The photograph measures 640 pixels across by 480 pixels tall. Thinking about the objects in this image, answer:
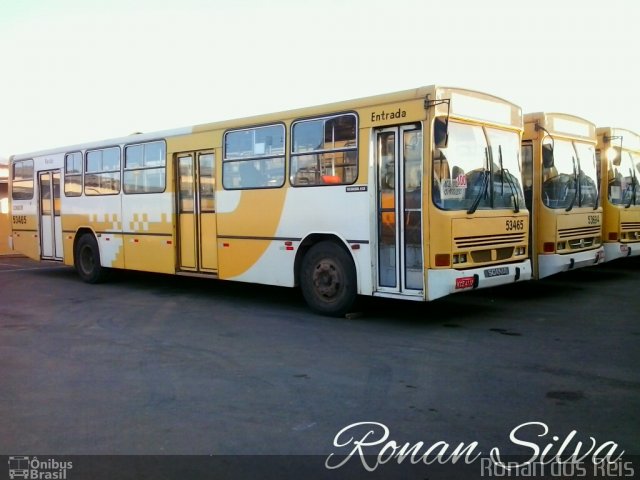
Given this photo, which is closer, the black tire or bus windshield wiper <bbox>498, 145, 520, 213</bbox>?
bus windshield wiper <bbox>498, 145, 520, 213</bbox>

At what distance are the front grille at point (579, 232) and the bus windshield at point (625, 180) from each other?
1.63m

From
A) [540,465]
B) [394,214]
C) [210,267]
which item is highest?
[394,214]

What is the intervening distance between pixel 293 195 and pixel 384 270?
196cm

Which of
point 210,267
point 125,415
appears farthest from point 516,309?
point 125,415

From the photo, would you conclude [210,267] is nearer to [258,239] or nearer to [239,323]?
[258,239]

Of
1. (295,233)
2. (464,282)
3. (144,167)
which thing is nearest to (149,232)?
(144,167)

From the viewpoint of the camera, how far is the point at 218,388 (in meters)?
5.88

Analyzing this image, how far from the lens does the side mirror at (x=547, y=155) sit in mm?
10641

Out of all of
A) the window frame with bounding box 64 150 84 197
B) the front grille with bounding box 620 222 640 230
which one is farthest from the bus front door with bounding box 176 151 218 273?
the front grille with bounding box 620 222 640 230

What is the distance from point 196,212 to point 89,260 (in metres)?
4.00

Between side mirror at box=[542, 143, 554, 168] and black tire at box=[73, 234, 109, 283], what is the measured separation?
30.0 ft

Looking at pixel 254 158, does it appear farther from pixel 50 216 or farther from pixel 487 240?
pixel 50 216

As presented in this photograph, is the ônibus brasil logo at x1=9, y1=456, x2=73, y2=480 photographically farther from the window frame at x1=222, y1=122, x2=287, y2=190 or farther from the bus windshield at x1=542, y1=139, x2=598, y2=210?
the bus windshield at x1=542, y1=139, x2=598, y2=210

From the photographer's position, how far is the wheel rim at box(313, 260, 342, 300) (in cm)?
912
